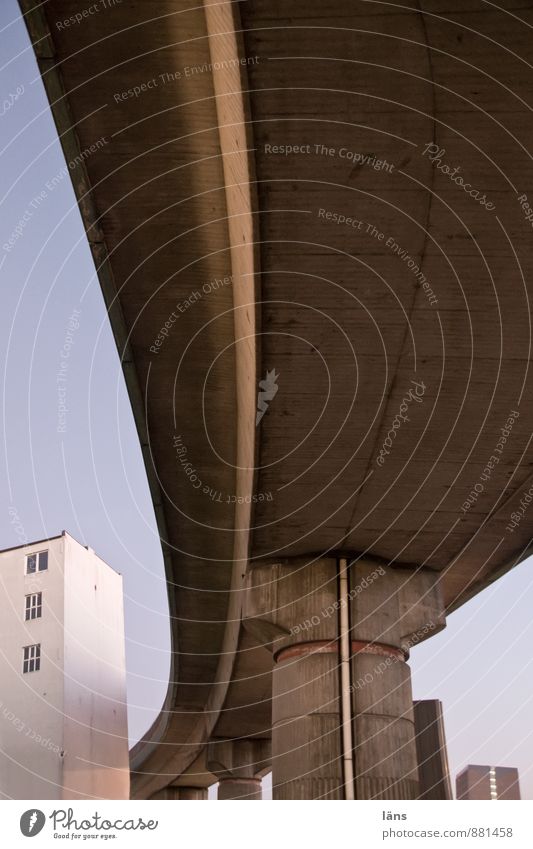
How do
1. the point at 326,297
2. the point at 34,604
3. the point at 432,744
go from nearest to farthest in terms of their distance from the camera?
the point at 326,297
the point at 432,744
the point at 34,604

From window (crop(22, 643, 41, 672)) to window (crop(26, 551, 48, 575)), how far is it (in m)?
2.82

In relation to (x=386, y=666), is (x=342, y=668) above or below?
below

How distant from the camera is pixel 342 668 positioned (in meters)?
12.2

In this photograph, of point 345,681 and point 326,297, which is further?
point 345,681

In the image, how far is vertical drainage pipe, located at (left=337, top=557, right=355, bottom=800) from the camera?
1161cm

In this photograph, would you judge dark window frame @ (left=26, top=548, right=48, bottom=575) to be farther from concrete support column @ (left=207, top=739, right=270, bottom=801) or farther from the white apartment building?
concrete support column @ (left=207, top=739, right=270, bottom=801)

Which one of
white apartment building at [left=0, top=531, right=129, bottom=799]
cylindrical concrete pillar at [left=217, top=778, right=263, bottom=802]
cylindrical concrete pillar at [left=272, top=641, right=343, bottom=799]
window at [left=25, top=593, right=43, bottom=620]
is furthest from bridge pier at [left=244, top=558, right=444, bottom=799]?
cylindrical concrete pillar at [left=217, top=778, right=263, bottom=802]

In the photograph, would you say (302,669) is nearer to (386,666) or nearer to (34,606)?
(386,666)

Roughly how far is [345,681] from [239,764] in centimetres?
2182

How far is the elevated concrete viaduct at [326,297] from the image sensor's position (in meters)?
6.56

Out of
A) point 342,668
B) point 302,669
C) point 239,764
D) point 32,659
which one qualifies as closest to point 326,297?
point 342,668
